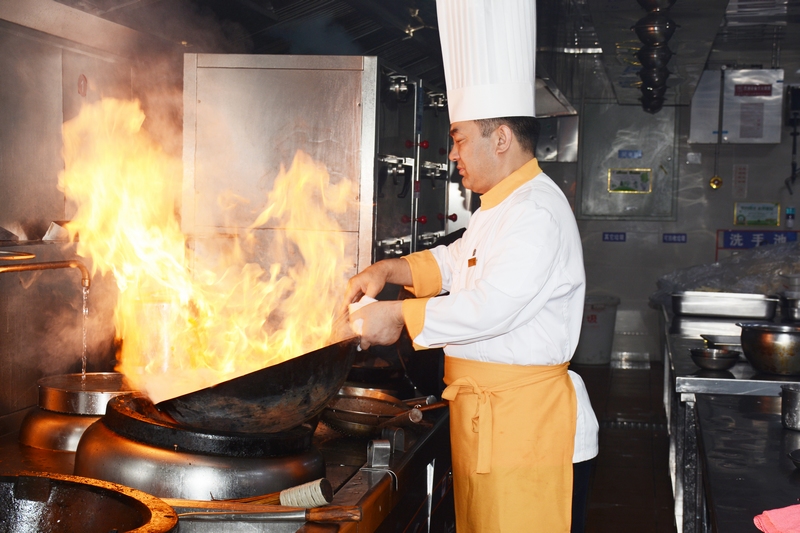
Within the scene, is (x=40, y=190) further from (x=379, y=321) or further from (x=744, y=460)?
(x=744, y=460)

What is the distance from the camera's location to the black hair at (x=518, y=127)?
85.7 inches

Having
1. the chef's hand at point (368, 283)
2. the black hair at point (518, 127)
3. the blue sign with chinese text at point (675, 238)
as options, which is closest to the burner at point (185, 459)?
the chef's hand at point (368, 283)

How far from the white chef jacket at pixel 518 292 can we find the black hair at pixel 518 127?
5cm

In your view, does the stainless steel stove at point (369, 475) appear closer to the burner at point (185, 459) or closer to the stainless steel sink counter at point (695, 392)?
the burner at point (185, 459)

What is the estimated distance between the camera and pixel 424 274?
253cm

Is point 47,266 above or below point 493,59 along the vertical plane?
below

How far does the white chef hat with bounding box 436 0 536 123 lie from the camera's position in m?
A: 2.20

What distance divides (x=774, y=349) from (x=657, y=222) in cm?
508

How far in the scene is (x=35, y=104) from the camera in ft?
8.41

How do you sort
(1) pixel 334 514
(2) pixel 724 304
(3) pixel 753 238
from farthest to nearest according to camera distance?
(3) pixel 753 238 < (2) pixel 724 304 < (1) pixel 334 514

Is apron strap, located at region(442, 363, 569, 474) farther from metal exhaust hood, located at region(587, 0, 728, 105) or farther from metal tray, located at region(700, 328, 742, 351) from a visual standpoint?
metal exhaust hood, located at region(587, 0, 728, 105)

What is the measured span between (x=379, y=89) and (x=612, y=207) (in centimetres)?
533

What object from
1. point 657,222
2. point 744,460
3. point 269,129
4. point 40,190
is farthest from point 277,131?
point 657,222

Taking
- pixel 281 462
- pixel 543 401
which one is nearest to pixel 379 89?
pixel 543 401
